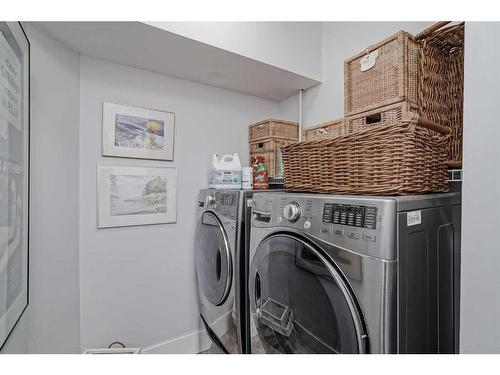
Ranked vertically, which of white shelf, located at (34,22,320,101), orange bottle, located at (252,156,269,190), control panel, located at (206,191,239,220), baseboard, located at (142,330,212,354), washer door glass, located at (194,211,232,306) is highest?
white shelf, located at (34,22,320,101)

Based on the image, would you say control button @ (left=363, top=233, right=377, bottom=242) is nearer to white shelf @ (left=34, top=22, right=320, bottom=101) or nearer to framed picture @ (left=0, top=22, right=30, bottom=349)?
framed picture @ (left=0, top=22, right=30, bottom=349)

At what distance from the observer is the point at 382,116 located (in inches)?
51.0

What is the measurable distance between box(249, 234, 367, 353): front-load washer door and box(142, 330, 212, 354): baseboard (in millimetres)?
958

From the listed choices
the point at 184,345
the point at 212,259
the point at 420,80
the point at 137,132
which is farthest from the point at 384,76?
the point at 184,345

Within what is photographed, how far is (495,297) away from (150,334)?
6.68ft

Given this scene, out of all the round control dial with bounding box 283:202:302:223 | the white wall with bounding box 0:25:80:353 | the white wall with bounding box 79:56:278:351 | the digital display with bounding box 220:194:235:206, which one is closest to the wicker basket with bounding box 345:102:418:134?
the round control dial with bounding box 283:202:302:223

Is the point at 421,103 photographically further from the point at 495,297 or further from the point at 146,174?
the point at 146,174

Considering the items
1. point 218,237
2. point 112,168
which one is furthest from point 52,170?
point 218,237

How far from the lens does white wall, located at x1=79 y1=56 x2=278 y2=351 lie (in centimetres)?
177

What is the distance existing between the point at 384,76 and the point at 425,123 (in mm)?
368

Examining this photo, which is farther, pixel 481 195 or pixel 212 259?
pixel 212 259

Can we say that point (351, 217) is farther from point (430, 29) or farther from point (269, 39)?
point (269, 39)

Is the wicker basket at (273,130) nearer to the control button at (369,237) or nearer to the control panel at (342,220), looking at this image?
the control panel at (342,220)

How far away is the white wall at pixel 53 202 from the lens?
136 cm
